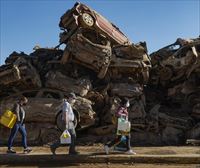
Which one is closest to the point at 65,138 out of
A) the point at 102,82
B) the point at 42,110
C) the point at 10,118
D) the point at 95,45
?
the point at 10,118

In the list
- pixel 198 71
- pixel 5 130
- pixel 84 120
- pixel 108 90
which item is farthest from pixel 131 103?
pixel 5 130

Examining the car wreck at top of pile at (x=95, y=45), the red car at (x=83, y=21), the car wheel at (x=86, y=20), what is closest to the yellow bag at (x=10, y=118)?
the car wreck at top of pile at (x=95, y=45)

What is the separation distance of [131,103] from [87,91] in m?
1.62

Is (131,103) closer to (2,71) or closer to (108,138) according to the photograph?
(108,138)

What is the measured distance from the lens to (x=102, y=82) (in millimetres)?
15133

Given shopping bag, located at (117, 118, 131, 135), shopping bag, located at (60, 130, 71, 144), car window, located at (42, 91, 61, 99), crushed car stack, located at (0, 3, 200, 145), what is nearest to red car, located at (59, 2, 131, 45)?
crushed car stack, located at (0, 3, 200, 145)

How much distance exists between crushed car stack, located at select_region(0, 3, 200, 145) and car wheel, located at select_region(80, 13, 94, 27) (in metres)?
0.04

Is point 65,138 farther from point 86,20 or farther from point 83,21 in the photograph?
point 86,20

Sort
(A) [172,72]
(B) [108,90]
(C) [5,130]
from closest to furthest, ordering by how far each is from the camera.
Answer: (C) [5,130] → (B) [108,90] → (A) [172,72]

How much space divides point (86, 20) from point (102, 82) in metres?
2.49

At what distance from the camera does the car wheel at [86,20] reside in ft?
50.8

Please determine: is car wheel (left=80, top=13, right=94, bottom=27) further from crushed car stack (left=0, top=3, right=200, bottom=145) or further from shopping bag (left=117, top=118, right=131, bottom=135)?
shopping bag (left=117, top=118, right=131, bottom=135)

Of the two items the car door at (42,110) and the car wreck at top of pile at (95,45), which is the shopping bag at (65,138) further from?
the car wreck at top of pile at (95,45)

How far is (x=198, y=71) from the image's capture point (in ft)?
51.0
